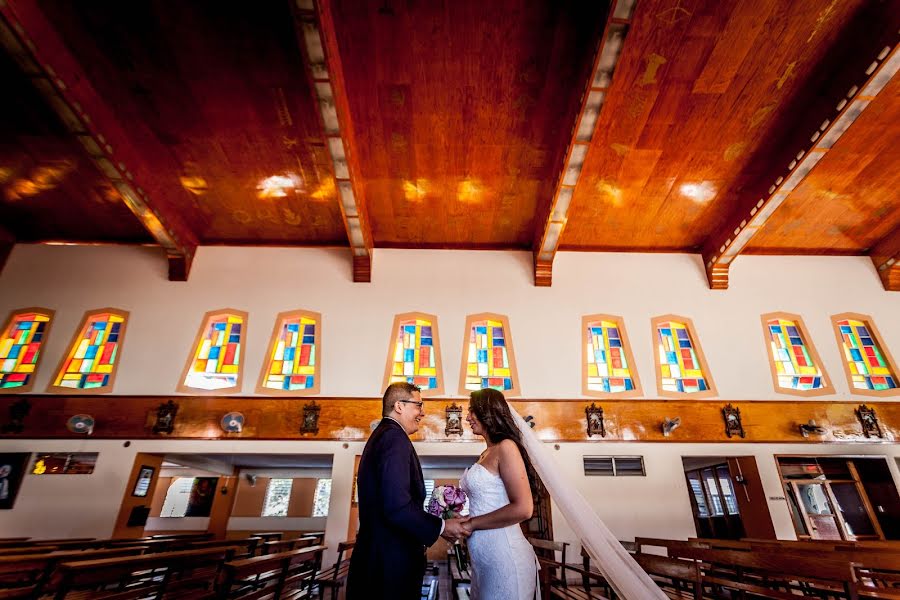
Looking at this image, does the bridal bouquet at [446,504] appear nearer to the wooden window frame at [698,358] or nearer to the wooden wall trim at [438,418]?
the wooden wall trim at [438,418]

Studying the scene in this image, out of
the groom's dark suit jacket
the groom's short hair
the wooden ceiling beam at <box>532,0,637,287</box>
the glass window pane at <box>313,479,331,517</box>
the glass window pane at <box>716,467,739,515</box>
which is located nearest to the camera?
the groom's dark suit jacket

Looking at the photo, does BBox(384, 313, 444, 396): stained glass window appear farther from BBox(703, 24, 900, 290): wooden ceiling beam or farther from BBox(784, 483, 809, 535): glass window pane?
BBox(784, 483, 809, 535): glass window pane

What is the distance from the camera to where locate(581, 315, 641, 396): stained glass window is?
8641 millimetres

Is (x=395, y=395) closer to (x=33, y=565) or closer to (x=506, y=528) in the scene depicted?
(x=506, y=528)

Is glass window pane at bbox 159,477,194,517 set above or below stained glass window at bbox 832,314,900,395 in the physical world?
below

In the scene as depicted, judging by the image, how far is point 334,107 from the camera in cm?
643

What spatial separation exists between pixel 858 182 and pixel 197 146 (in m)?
11.3

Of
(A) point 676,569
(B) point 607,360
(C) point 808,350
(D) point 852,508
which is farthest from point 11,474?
(D) point 852,508

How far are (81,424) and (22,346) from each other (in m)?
2.32

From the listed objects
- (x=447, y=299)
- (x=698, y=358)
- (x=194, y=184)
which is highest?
(x=194, y=184)

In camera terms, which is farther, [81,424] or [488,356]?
[488,356]

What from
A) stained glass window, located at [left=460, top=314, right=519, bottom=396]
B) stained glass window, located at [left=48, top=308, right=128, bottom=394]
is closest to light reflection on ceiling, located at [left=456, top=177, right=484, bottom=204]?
stained glass window, located at [left=460, top=314, right=519, bottom=396]

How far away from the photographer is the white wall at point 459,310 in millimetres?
7906

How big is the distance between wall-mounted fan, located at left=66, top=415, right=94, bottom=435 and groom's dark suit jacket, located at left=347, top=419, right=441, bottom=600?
7974mm
